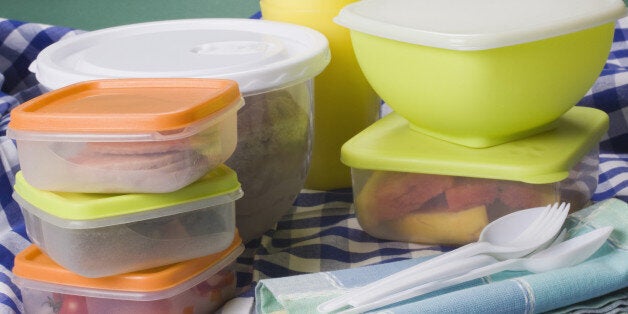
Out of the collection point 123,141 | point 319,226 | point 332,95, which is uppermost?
point 123,141

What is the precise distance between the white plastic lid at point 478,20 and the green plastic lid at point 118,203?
0.75 ft

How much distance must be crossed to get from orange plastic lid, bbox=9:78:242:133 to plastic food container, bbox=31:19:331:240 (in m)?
0.04

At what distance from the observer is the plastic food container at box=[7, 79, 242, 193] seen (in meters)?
0.62

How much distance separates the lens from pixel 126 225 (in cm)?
64

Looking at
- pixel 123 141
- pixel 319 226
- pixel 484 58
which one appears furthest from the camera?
pixel 319 226

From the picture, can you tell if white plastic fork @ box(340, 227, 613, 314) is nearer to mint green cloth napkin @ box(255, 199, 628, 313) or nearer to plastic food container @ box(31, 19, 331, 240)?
mint green cloth napkin @ box(255, 199, 628, 313)

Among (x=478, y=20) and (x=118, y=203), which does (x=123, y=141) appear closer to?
(x=118, y=203)

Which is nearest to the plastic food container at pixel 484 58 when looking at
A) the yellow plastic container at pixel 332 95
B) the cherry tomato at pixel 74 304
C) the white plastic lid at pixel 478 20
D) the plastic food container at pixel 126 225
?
the white plastic lid at pixel 478 20

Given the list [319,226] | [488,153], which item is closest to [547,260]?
[488,153]

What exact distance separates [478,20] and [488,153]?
133 millimetres

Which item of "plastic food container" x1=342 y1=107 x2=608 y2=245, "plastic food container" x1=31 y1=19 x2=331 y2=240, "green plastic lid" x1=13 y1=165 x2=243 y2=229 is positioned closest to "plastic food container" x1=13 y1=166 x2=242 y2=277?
"green plastic lid" x1=13 y1=165 x2=243 y2=229

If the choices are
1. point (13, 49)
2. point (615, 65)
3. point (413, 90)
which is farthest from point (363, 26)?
point (13, 49)

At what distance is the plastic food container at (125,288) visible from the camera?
25.7 inches

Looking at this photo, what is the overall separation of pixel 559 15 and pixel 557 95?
0.26 feet
